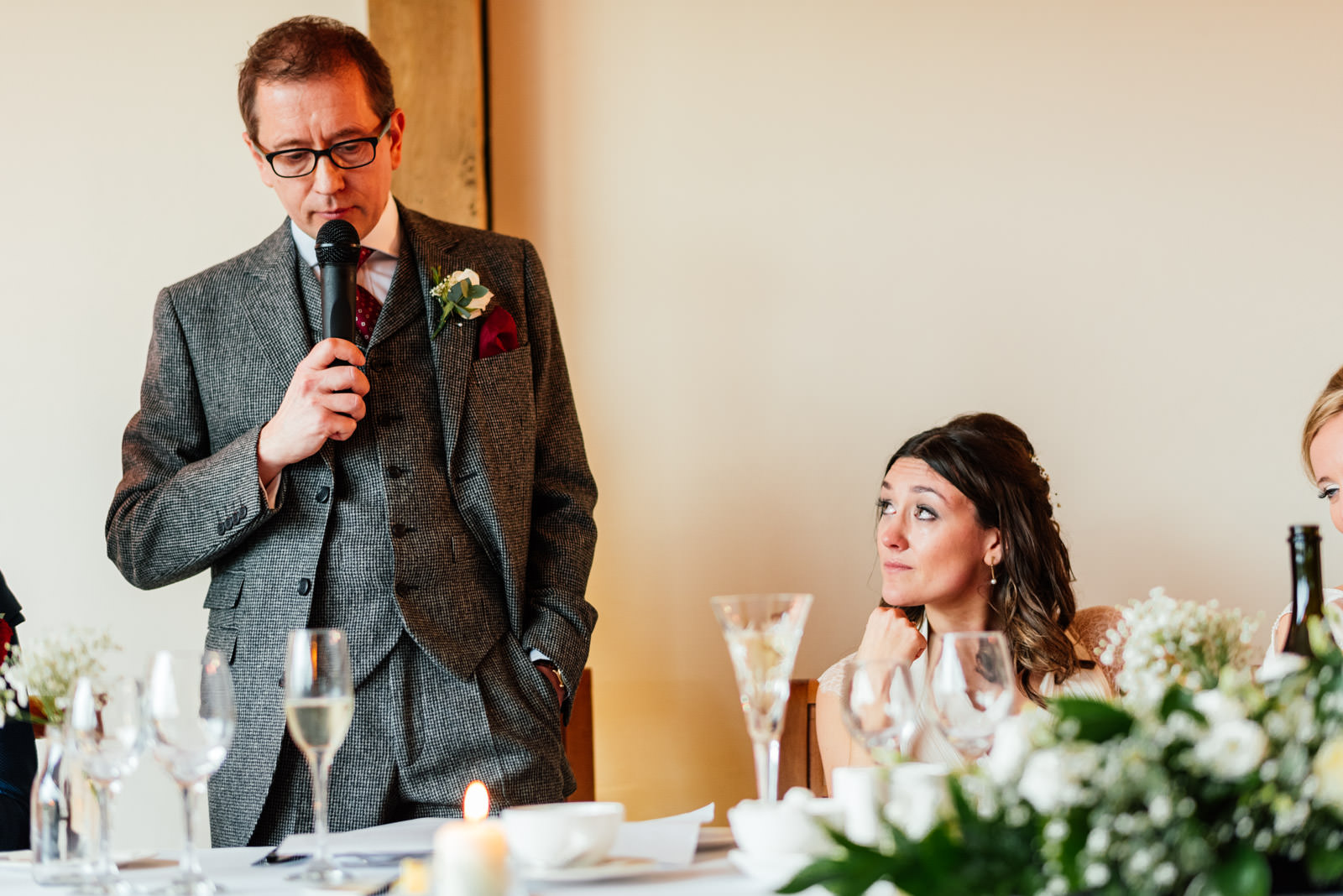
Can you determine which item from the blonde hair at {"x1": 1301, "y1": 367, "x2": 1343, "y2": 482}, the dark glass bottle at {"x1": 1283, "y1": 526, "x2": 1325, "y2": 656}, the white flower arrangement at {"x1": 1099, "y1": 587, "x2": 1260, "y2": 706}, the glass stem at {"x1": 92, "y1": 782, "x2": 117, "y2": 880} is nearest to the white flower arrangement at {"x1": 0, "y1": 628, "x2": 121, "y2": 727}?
the glass stem at {"x1": 92, "y1": 782, "x2": 117, "y2": 880}

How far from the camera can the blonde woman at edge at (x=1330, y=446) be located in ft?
6.89

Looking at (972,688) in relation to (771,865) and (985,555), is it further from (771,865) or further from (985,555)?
(985,555)

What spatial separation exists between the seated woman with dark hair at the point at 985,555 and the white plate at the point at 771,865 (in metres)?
1.02

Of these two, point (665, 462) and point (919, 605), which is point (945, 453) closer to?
point (919, 605)

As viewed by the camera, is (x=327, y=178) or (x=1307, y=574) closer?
(x=1307, y=574)

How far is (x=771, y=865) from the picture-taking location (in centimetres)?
115

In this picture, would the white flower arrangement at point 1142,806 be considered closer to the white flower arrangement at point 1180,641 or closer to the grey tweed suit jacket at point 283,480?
the white flower arrangement at point 1180,641

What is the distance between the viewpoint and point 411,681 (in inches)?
74.3

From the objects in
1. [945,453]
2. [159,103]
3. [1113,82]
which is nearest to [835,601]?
[945,453]

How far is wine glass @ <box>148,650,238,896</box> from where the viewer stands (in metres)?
1.15

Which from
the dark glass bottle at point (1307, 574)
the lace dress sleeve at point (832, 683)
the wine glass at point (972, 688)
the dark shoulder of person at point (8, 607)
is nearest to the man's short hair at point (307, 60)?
the dark shoulder of person at point (8, 607)

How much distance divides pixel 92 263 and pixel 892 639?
1.76 meters

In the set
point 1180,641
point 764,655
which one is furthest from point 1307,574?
Answer: point 764,655

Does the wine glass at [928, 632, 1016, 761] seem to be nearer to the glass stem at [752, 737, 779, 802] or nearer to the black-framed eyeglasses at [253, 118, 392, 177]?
the glass stem at [752, 737, 779, 802]
